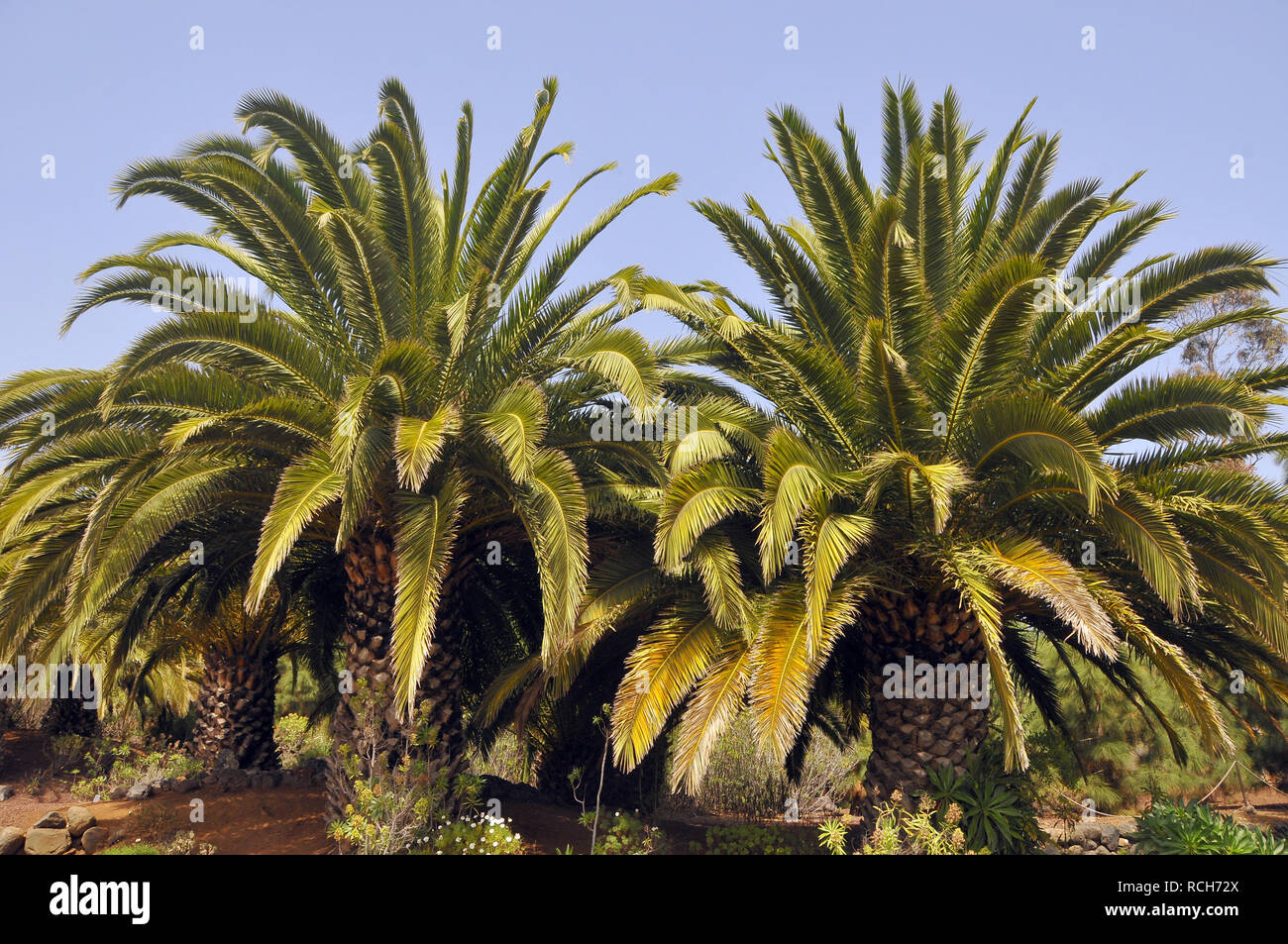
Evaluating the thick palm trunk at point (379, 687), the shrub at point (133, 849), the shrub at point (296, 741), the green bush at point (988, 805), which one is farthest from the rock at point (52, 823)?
the green bush at point (988, 805)

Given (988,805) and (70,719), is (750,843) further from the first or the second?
(70,719)

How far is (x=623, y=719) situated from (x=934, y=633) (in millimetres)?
3474

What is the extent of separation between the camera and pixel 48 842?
10938mm

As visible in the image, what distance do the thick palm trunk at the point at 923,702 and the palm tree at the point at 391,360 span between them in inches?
143

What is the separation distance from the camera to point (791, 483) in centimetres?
869

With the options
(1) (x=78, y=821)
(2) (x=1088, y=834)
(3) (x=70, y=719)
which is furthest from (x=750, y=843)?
(3) (x=70, y=719)

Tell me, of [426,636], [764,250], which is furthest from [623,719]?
[764,250]

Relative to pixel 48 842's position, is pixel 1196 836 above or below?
above

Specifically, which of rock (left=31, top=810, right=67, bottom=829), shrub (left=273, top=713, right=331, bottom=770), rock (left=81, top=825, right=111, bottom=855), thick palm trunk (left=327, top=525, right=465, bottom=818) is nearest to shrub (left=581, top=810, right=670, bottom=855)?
thick palm trunk (left=327, top=525, right=465, bottom=818)

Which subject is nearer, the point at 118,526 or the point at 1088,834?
the point at 118,526

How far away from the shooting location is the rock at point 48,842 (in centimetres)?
Result: 1087

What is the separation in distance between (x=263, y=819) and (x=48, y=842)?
2.28m

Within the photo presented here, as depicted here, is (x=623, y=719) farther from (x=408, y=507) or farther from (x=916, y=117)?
(x=916, y=117)

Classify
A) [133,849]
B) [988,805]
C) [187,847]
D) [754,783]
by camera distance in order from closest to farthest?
1. [988,805]
2. [133,849]
3. [187,847]
4. [754,783]
